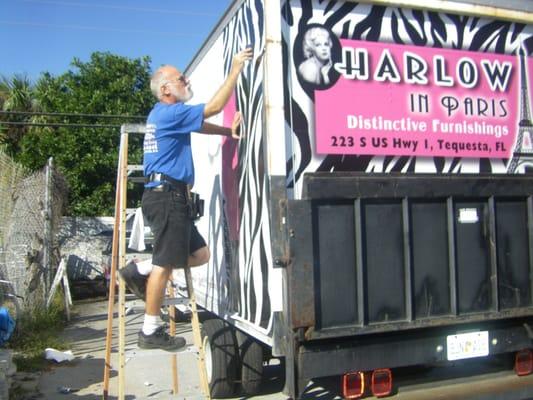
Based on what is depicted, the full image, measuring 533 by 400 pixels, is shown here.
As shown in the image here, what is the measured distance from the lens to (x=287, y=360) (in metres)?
3.71

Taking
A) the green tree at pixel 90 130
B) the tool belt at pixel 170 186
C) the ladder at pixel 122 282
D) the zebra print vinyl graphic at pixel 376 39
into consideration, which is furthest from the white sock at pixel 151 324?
the green tree at pixel 90 130

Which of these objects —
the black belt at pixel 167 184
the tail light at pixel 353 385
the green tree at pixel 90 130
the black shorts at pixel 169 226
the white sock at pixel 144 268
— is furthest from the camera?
the green tree at pixel 90 130

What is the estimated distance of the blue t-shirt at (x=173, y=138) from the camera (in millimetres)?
4504

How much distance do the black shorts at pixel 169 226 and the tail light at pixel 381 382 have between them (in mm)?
1561

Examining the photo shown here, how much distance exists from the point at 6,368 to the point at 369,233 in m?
3.66

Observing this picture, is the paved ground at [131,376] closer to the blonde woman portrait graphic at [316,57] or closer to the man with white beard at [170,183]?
the man with white beard at [170,183]

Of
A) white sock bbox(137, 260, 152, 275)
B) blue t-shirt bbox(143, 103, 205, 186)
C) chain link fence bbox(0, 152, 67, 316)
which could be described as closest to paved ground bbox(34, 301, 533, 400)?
white sock bbox(137, 260, 152, 275)

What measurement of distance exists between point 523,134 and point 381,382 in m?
2.31

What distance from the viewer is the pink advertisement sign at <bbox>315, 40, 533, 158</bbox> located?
4.21 metres

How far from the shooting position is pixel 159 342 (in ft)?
14.4

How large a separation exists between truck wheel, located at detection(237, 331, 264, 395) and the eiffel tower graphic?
253cm

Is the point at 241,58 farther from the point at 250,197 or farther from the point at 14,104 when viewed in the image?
the point at 14,104

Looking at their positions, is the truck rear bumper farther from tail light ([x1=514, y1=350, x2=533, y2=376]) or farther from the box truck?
tail light ([x1=514, y1=350, x2=533, y2=376])

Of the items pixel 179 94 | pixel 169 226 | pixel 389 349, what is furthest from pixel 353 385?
pixel 179 94
